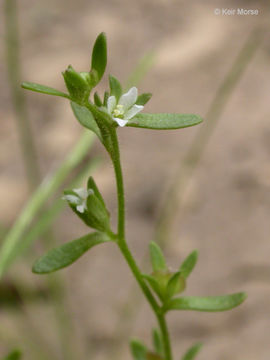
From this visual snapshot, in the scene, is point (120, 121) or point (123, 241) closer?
point (120, 121)

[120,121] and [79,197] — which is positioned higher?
[120,121]

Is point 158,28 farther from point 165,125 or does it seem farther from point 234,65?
point 165,125

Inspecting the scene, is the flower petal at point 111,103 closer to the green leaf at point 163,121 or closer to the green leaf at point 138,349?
the green leaf at point 163,121

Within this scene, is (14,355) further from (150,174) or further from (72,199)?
(150,174)

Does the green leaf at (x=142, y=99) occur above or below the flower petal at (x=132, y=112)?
above

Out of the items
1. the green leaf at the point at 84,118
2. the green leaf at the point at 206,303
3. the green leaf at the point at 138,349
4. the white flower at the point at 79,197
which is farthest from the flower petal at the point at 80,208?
the green leaf at the point at 138,349

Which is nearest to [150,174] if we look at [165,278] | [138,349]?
[138,349]
